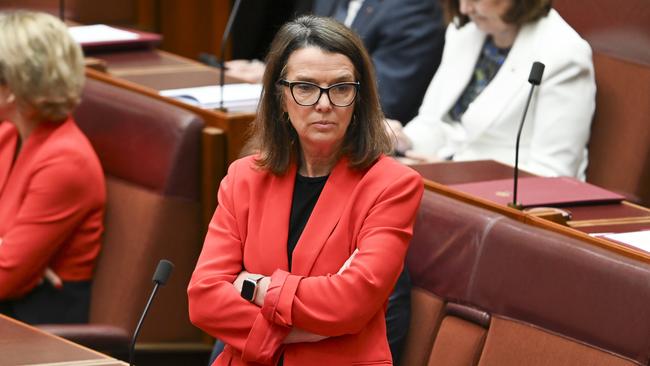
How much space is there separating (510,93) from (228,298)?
0.96 metres

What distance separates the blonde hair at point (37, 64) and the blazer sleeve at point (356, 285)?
817mm

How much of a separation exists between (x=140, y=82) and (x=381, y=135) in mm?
1144

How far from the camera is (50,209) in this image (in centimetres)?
220

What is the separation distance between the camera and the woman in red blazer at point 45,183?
2197mm

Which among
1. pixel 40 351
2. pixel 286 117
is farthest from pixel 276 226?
pixel 40 351

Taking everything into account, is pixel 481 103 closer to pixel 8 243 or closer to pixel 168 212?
pixel 168 212

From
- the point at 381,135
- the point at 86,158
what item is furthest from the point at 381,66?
the point at 381,135

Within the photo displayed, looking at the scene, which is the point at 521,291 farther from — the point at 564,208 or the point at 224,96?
the point at 224,96

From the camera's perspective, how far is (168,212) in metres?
2.29

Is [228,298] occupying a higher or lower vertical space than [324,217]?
lower

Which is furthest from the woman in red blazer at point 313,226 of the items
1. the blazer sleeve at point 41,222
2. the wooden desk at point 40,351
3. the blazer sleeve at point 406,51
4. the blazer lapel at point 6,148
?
the blazer sleeve at point 406,51

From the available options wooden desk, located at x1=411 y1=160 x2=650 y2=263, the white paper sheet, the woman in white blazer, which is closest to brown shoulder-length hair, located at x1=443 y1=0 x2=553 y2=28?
the woman in white blazer

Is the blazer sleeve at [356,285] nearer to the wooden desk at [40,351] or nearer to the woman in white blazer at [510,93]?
the wooden desk at [40,351]

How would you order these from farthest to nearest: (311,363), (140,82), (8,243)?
(140,82) < (8,243) < (311,363)
